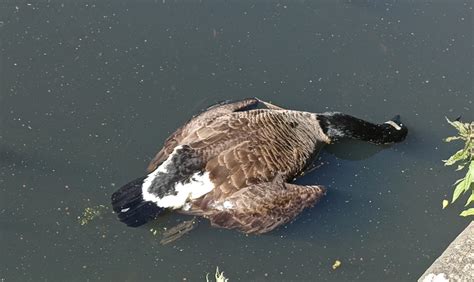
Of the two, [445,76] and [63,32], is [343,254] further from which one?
[63,32]

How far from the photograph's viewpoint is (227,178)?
4809 mm

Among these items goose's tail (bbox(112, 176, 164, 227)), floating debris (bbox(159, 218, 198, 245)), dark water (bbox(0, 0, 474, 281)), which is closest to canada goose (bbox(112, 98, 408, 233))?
goose's tail (bbox(112, 176, 164, 227))

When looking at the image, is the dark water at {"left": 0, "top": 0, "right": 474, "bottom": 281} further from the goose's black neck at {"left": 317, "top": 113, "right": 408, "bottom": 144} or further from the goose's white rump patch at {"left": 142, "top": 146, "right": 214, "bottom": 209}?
the goose's white rump patch at {"left": 142, "top": 146, "right": 214, "bottom": 209}

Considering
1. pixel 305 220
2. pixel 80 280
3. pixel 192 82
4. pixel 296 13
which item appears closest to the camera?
pixel 80 280

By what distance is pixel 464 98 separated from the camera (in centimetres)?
577

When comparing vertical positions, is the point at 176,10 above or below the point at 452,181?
above

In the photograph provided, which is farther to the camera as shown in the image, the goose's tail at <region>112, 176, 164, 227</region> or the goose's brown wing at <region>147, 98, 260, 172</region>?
the goose's brown wing at <region>147, 98, 260, 172</region>

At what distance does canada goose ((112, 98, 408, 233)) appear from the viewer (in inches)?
188

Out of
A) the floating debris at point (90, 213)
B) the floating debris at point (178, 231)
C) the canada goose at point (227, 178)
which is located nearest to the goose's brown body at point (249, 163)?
the canada goose at point (227, 178)

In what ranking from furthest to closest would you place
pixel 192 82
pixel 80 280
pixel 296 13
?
pixel 296 13, pixel 192 82, pixel 80 280

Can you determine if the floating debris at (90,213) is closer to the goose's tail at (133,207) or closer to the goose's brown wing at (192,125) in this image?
the goose's tail at (133,207)

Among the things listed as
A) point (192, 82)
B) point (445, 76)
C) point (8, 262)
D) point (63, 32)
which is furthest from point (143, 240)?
point (445, 76)

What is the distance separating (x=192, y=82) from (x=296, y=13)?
3.83 feet

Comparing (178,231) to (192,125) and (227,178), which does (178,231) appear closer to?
(227,178)
